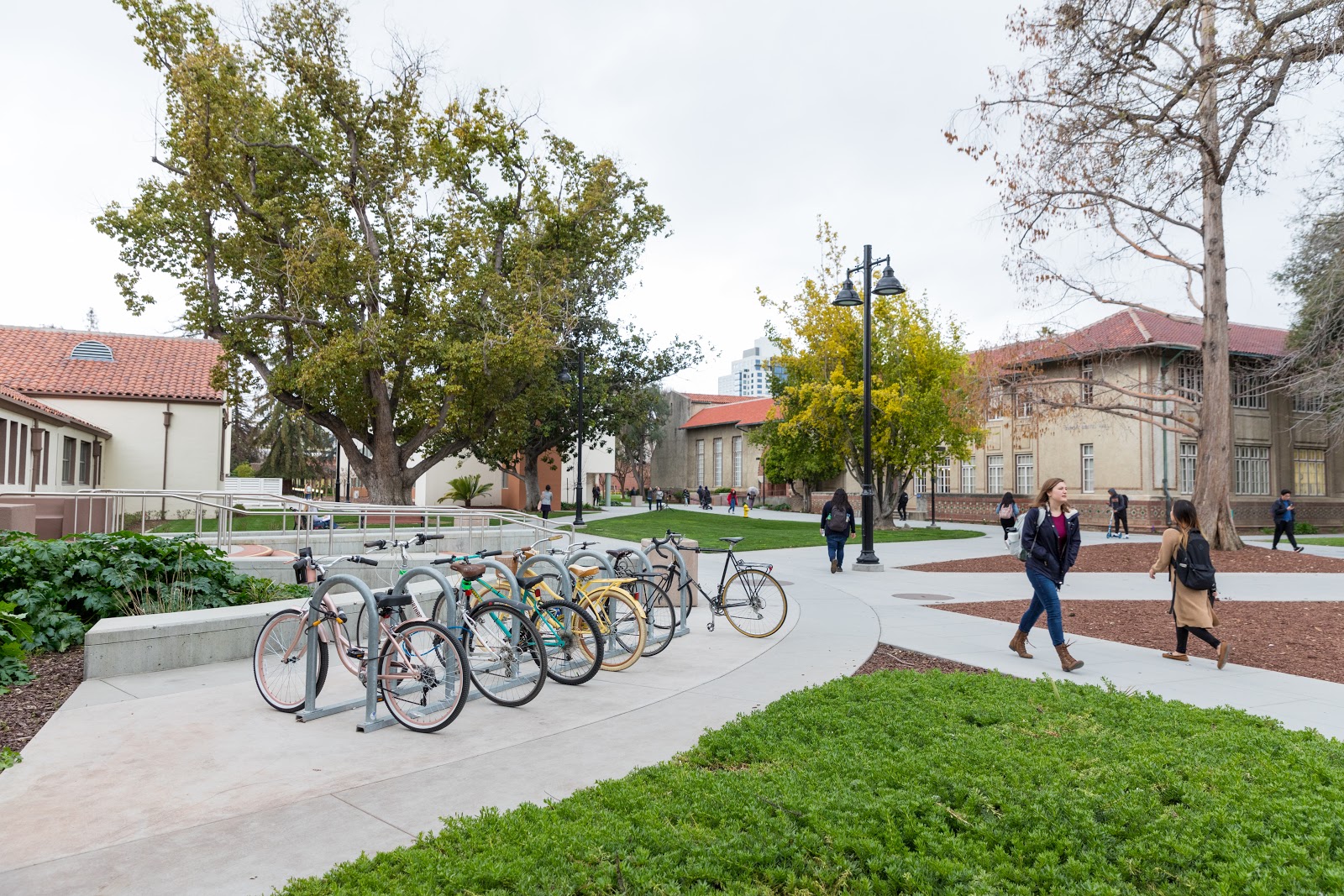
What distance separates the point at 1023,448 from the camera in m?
42.5

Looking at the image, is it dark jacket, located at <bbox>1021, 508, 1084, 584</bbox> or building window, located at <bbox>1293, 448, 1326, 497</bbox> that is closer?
dark jacket, located at <bbox>1021, 508, 1084, 584</bbox>

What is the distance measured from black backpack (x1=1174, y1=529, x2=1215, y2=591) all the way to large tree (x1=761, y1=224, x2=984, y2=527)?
2173 centimetres

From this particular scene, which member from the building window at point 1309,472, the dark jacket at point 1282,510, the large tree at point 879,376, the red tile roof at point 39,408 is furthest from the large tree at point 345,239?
the building window at point 1309,472

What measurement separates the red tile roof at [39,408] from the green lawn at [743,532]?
600 inches

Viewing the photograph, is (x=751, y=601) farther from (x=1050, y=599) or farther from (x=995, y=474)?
(x=995, y=474)

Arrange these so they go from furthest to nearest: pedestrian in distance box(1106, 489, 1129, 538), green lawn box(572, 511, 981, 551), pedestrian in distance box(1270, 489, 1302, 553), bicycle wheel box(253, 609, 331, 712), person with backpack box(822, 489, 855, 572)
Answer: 1. pedestrian in distance box(1106, 489, 1129, 538)
2. green lawn box(572, 511, 981, 551)
3. pedestrian in distance box(1270, 489, 1302, 553)
4. person with backpack box(822, 489, 855, 572)
5. bicycle wheel box(253, 609, 331, 712)

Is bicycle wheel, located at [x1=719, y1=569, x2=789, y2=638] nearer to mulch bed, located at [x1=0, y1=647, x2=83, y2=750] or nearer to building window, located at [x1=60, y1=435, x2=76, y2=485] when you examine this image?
mulch bed, located at [x1=0, y1=647, x2=83, y2=750]

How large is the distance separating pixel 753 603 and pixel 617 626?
2.19m

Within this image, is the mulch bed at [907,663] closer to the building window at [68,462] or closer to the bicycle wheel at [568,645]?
the bicycle wheel at [568,645]

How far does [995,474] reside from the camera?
4488 cm

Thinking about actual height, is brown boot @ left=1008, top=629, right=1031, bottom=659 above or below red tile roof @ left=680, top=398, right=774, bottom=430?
below

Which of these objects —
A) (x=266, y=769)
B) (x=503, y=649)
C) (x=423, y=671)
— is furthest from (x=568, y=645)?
(x=266, y=769)

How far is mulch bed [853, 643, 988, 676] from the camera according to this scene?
7885mm

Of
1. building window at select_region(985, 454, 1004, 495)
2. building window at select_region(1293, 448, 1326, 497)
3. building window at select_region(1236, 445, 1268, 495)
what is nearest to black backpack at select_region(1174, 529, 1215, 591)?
building window at select_region(1236, 445, 1268, 495)
